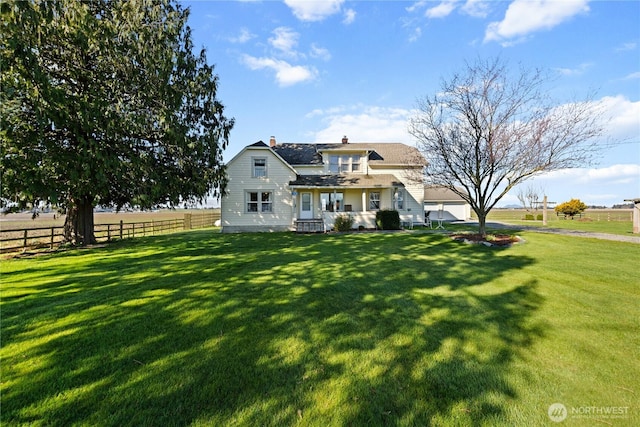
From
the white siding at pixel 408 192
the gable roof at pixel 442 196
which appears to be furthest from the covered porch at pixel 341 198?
the gable roof at pixel 442 196

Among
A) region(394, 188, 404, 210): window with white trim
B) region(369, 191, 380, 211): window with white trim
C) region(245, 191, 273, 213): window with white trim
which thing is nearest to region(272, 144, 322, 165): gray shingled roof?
region(245, 191, 273, 213): window with white trim

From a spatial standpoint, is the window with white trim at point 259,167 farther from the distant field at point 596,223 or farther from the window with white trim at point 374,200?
the distant field at point 596,223

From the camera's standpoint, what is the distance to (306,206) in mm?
20172

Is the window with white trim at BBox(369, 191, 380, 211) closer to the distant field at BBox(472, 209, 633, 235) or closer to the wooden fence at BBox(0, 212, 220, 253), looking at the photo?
the distant field at BBox(472, 209, 633, 235)

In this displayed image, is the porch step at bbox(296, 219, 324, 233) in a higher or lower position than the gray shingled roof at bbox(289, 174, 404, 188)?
lower

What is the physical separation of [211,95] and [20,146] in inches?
316

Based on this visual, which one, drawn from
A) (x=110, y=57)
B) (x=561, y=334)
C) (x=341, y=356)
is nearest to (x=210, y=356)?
(x=341, y=356)

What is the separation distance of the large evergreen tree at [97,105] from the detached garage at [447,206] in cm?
2410

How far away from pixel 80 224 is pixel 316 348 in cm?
1555

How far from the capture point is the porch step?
60.6ft

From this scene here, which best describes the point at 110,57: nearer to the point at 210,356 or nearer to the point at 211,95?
the point at 211,95

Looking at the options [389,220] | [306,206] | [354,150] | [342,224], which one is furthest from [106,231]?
[389,220]

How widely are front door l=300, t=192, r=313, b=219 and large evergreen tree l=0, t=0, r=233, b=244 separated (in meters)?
7.41

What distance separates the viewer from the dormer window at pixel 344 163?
70.7ft
